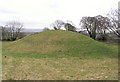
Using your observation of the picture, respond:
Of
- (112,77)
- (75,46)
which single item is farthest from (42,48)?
(112,77)

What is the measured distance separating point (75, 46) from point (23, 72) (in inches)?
344

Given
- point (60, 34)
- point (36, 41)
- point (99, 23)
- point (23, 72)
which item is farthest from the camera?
point (99, 23)

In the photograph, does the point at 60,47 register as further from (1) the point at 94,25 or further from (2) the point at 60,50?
(1) the point at 94,25

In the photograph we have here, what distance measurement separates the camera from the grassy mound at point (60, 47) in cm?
1455

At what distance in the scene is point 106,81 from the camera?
6.68 meters

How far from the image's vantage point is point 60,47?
16484 millimetres

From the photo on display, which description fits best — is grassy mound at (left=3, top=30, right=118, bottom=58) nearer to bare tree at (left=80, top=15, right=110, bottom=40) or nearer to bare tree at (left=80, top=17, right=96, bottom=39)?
bare tree at (left=80, top=15, right=110, bottom=40)

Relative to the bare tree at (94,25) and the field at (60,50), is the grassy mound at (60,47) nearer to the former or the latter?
the field at (60,50)

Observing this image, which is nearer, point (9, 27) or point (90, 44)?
point (90, 44)

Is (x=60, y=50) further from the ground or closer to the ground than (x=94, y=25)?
closer to the ground

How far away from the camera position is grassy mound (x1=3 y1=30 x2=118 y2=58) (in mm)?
14554

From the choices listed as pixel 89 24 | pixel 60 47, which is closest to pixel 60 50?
pixel 60 47

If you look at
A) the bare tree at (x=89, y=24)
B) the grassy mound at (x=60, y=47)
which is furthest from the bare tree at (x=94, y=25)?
the grassy mound at (x=60, y=47)

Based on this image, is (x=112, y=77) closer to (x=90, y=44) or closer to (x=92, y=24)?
(x=90, y=44)
